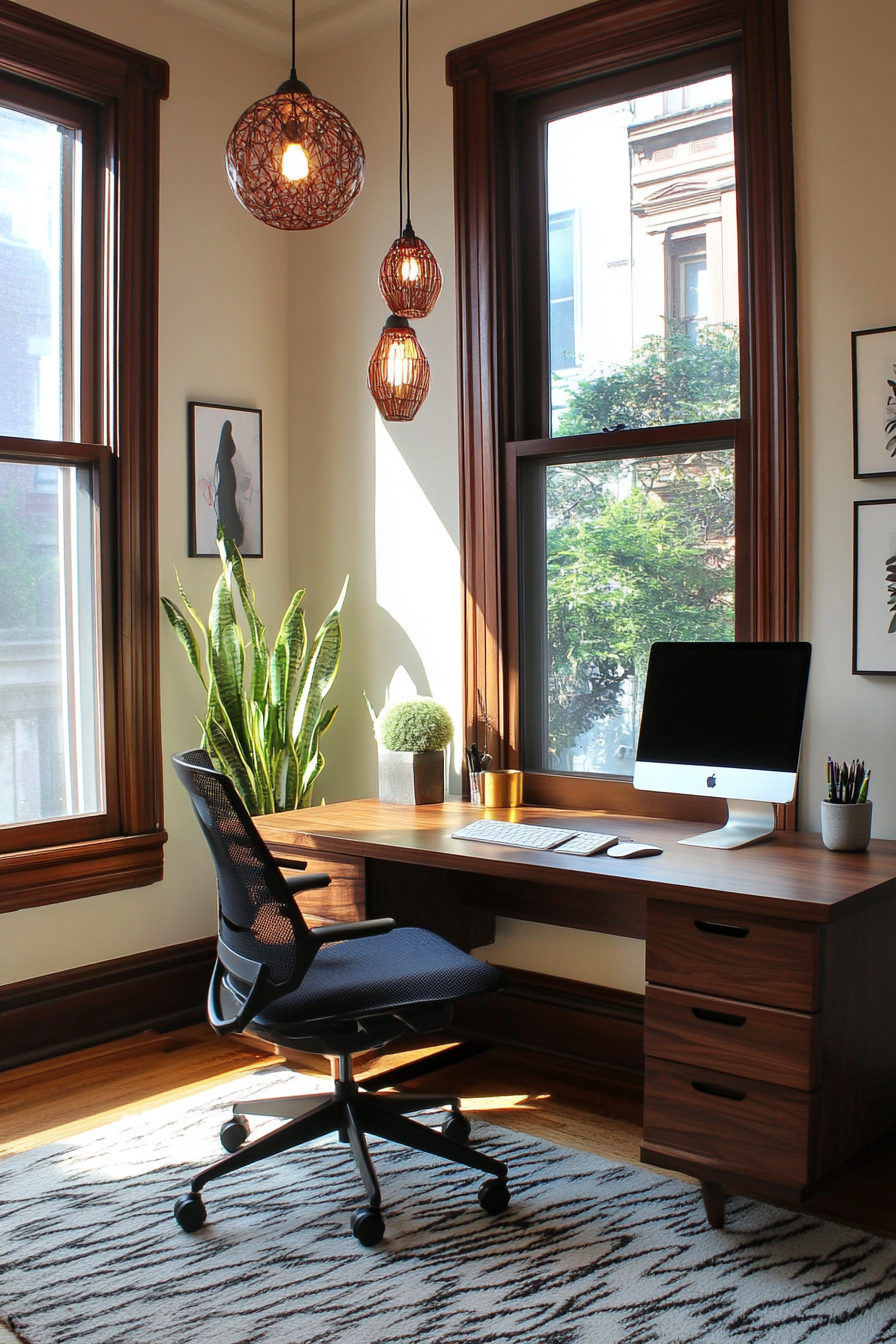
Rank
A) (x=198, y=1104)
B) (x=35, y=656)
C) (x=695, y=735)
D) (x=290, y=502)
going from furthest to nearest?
(x=290, y=502) < (x=35, y=656) < (x=198, y=1104) < (x=695, y=735)

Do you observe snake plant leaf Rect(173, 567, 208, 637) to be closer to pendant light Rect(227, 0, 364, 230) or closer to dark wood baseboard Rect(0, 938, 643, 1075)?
dark wood baseboard Rect(0, 938, 643, 1075)

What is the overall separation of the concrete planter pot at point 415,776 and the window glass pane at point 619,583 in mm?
283

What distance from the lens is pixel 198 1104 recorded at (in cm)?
302

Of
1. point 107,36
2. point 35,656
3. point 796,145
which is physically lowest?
point 35,656

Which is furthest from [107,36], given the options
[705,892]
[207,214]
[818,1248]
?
[818,1248]

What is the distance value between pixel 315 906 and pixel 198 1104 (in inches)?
22.5

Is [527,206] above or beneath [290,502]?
above

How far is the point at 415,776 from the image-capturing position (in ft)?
11.1

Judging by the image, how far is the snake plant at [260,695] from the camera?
3.57 m

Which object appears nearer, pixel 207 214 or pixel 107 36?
pixel 107 36

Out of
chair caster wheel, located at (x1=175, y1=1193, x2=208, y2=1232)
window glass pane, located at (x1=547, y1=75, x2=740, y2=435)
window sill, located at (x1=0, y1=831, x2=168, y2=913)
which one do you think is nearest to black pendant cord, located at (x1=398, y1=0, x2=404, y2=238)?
window glass pane, located at (x1=547, y1=75, x2=740, y2=435)

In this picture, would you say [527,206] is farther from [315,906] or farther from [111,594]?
[315,906]

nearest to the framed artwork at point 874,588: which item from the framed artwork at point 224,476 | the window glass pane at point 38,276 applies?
the framed artwork at point 224,476

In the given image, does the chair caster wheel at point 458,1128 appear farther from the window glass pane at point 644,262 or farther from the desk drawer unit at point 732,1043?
the window glass pane at point 644,262
